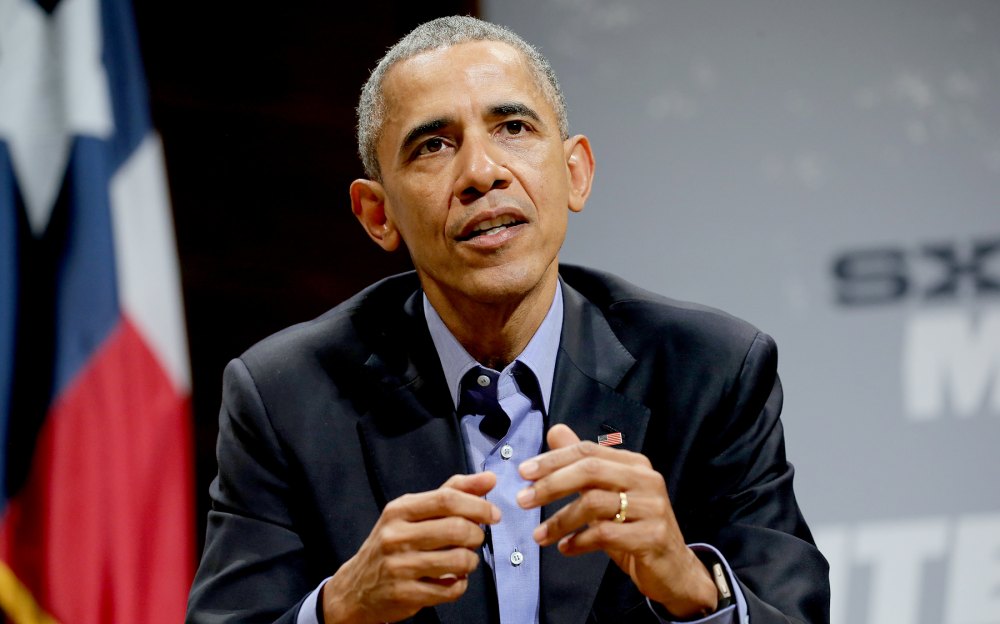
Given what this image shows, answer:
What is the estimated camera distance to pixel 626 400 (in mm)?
1604

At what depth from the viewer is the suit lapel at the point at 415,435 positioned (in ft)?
4.90

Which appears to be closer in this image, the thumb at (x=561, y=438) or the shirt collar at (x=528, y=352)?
the thumb at (x=561, y=438)

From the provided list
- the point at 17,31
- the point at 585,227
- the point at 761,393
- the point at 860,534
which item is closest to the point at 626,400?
the point at 761,393

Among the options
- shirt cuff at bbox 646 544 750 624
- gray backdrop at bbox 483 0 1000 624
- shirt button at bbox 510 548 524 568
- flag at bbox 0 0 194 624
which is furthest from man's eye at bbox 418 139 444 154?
gray backdrop at bbox 483 0 1000 624

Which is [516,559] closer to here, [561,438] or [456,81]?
[561,438]

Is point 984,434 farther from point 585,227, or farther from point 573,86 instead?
point 573,86

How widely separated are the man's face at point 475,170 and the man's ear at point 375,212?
0.07 m

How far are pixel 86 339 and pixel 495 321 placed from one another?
1.20 m

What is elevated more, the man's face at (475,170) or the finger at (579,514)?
the man's face at (475,170)

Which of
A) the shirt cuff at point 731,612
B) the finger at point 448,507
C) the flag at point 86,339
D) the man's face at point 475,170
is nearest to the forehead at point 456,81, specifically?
the man's face at point 475,170

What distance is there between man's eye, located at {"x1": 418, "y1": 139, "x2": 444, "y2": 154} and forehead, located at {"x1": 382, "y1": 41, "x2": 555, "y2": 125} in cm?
4

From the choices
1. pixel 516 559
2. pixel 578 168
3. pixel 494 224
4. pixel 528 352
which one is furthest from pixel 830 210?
pixel 516 559

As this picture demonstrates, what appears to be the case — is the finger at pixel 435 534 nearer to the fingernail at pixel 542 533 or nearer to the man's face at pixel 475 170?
the fingernail at pixel 542 533

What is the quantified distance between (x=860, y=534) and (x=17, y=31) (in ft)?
7.72
